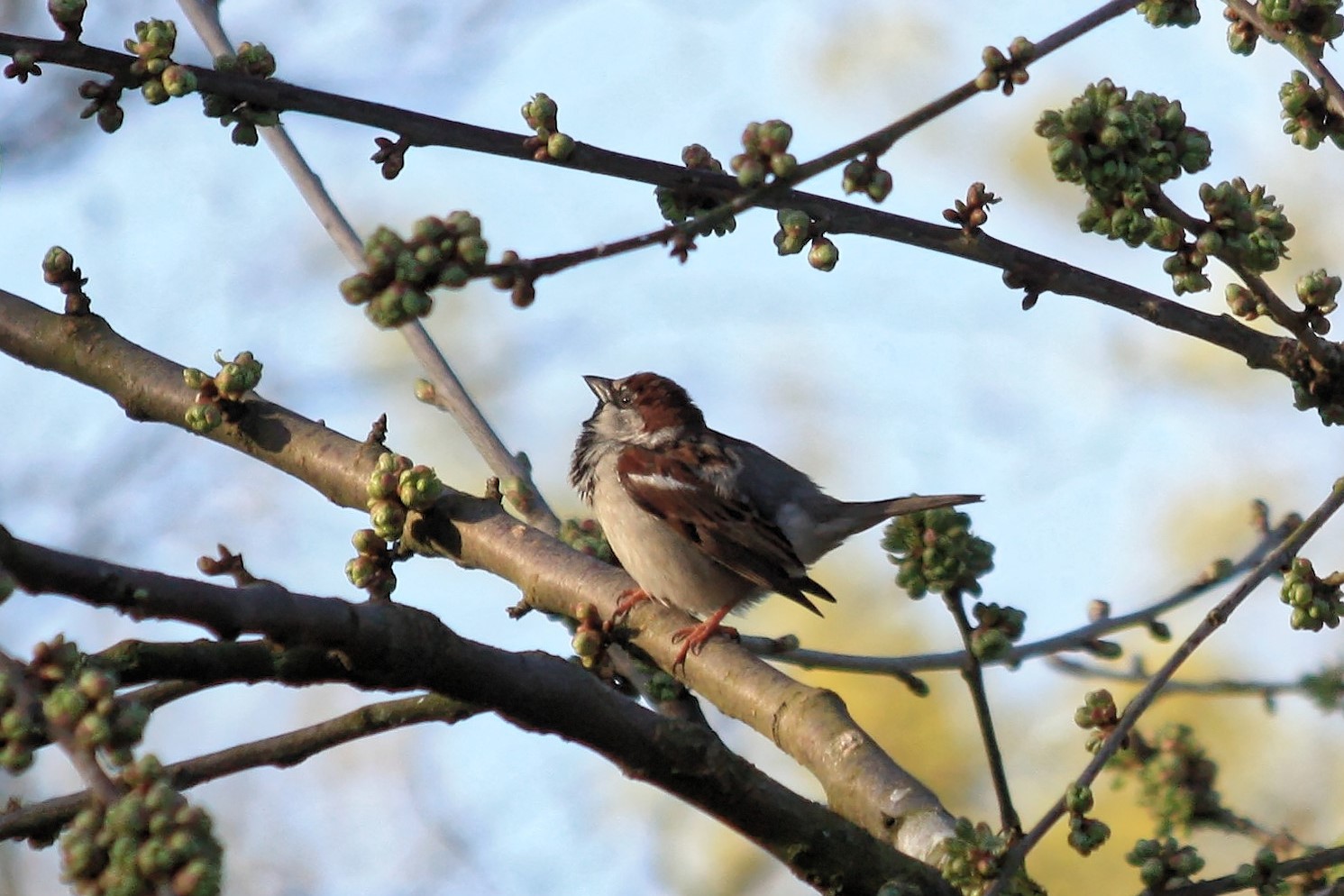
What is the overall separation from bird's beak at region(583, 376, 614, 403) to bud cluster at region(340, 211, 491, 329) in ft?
15.8

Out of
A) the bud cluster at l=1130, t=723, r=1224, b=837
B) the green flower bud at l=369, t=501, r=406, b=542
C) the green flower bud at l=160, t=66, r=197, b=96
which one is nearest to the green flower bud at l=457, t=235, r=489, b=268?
the green flower bud at l=160, t=66, r=197, b=96

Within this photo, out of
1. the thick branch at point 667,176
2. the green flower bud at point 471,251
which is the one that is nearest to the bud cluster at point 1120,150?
the thick branch at point 667,176

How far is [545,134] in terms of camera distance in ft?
8.80

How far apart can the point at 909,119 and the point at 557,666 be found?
1032 millimetres

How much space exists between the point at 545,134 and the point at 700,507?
3.39 metres

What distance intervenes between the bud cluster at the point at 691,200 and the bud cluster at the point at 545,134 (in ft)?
0.64

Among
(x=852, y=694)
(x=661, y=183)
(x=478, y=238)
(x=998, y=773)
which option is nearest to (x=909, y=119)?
(x=661, y=183)

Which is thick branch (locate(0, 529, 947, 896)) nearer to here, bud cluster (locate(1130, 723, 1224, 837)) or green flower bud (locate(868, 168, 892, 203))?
green flower bud (locate(868, 168, 892, 203))

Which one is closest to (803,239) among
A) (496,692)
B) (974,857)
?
(496,692)

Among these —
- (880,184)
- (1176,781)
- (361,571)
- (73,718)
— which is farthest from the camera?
(1176,781)

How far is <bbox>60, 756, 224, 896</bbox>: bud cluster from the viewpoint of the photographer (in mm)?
1599

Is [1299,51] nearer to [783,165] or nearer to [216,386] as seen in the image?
[783,165]

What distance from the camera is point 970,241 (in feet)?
9.33

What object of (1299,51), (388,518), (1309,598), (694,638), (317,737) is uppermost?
(1299,51)
